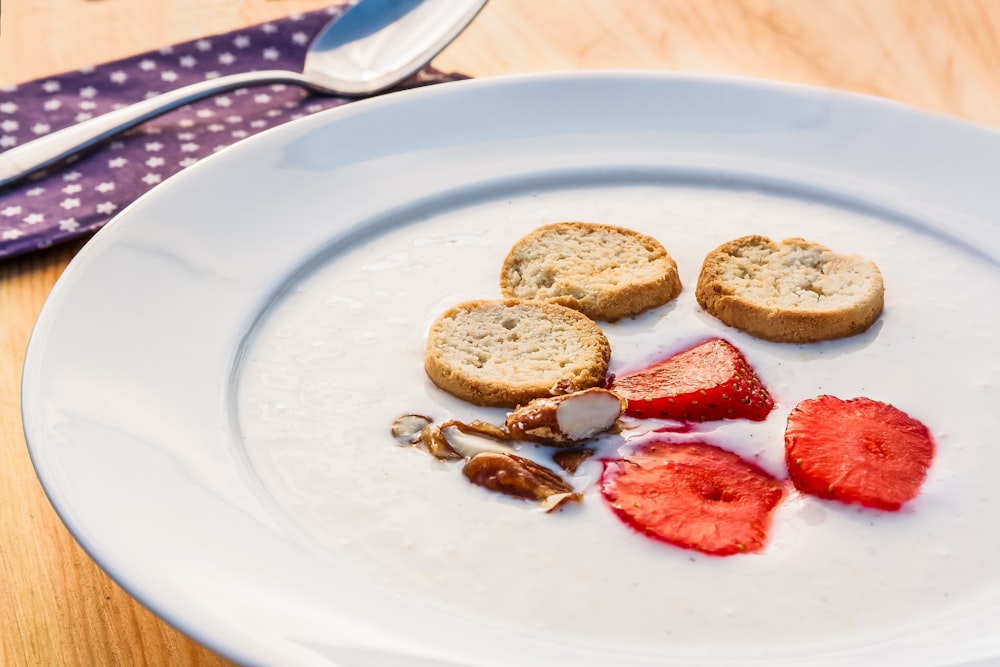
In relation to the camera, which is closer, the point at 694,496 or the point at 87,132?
the point at 694,496

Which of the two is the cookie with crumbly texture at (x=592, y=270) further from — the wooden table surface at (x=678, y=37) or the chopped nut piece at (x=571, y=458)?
the wooden table surface at (x=678, y=37)

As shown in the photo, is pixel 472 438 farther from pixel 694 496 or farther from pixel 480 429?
pixel 694 496

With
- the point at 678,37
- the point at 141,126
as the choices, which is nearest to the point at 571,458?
the point at 141,126

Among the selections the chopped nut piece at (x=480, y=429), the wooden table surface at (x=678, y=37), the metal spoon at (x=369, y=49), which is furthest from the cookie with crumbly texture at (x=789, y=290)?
the metal spoon at (x=369, y=49)

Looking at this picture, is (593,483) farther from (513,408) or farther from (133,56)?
(133,56)

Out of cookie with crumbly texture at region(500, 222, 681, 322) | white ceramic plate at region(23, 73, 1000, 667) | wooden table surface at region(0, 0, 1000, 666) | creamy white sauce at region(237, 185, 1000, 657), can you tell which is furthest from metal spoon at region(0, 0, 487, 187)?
cookie with crumbly texture at region(500, 222, 681, 322)

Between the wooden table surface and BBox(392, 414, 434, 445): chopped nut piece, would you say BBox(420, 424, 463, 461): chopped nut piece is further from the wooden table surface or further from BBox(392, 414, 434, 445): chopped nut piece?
the wooden table surface

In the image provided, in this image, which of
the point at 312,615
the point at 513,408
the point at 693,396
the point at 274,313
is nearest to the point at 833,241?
the point at 693,396
